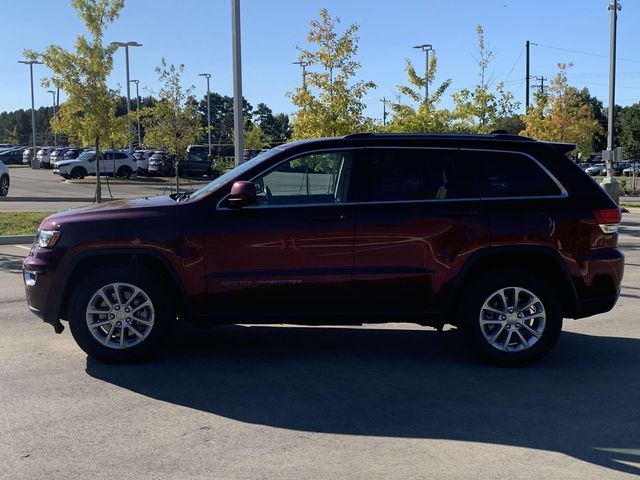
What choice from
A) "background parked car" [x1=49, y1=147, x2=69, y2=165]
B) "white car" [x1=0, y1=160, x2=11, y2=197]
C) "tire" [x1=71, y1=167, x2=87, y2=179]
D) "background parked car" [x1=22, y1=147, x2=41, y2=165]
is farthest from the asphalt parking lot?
"background parked car" [x1=22, y1=147, x2=41, y2=165]

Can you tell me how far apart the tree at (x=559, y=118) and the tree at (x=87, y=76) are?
1694 cm

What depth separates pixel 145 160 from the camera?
1681 inches

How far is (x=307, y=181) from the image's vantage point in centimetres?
602

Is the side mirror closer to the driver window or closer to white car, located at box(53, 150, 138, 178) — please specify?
the driver window

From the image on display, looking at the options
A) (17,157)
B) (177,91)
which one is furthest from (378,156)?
(17,157)

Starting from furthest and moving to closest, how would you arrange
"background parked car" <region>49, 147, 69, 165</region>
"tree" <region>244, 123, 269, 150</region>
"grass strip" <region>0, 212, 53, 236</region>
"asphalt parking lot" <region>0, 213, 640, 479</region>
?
"background parked car" <region>49, 147, 69, 165</region> → "tree" <region>244, 123, 269, 150</region> → "grass strip" <region>0, 212, 53, 236</region> → "asphalt parking lot" <region>0, 213, 640, 479</region>

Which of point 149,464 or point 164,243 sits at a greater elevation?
point 164,243

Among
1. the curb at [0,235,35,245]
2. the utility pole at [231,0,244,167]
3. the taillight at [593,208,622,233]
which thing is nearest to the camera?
the taillight at [593,208,622,233]

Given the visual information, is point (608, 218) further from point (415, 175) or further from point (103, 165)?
point (103, 165)

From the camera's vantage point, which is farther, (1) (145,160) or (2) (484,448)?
(1) (145,160)

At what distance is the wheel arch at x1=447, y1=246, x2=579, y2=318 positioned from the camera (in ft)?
19.0

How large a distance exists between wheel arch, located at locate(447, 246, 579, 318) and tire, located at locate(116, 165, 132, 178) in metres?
38.1

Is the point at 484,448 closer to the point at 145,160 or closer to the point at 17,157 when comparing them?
the point at 145,160

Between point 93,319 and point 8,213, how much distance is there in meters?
14.7
